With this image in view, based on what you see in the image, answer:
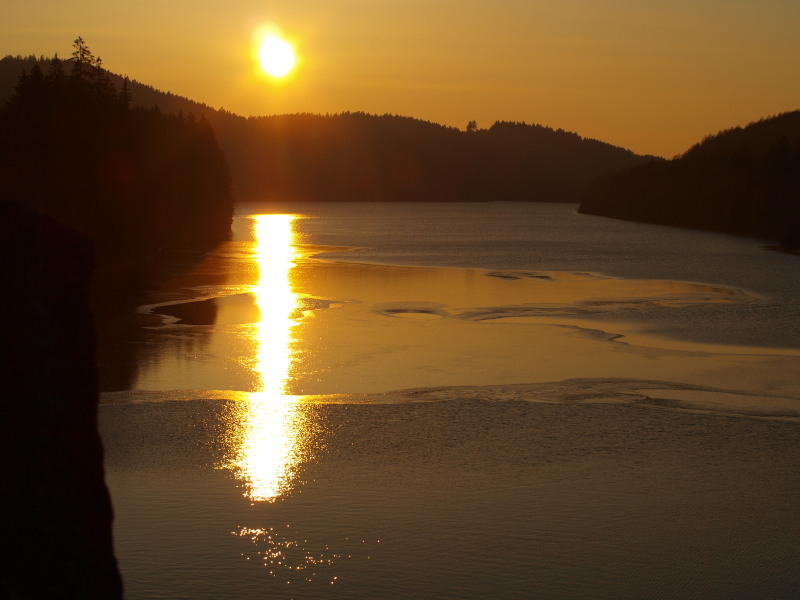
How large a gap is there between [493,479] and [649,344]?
43.5ft

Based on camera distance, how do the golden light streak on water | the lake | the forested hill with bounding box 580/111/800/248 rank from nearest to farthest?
the lake, the golden light streak on water, the forested hill with bounding box 580/111/800/248

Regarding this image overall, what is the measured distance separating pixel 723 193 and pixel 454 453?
110458 millimetres

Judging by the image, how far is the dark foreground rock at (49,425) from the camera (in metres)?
5.78

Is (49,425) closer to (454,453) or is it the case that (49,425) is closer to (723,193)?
(454,453)

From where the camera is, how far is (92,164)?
56.9 meters

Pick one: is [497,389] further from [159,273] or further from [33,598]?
[159,273]

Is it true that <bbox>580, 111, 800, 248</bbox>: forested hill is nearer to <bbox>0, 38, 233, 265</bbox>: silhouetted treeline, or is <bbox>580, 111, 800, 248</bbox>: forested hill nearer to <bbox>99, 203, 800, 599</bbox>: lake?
<bbox>0, 38, 233, 265</bbox>: silhouetted treeline

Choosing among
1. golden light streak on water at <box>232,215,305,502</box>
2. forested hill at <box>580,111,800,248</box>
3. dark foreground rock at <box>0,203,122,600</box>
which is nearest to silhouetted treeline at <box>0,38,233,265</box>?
golden light streak on water at <box>232,215,305,502</box>

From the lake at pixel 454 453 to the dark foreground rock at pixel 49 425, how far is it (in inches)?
156

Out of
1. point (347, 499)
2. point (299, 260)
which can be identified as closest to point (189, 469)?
point (347, 499)

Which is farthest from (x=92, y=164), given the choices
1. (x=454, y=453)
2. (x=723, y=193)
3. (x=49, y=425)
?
(x=723, y=193)

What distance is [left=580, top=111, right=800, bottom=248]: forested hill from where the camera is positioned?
100488mm

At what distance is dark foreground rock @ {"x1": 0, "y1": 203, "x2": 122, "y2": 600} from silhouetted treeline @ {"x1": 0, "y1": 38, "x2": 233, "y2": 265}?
33.6 meters

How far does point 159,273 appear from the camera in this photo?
49500 millimetres
